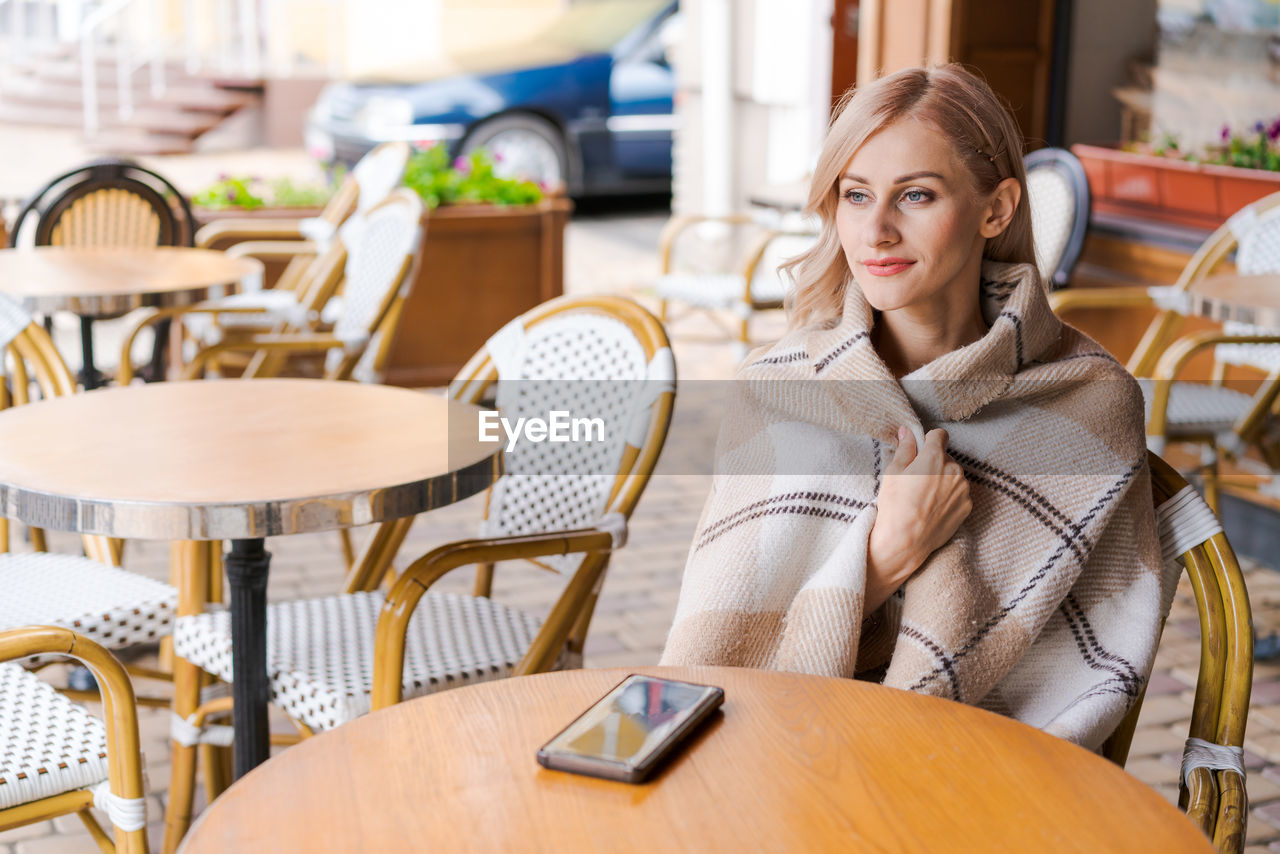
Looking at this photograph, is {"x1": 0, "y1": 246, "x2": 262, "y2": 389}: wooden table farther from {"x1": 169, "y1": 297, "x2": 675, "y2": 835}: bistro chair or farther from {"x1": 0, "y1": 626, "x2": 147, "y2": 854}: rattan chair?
{"x1": 0, "y1": 626, "x2": 147, "y2": 854}: rattan chair

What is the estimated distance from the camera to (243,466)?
1.98m

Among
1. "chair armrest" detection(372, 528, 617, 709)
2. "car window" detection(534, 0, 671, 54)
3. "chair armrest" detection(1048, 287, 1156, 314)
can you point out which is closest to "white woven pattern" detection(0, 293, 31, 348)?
"chair armrest" detection(372, 528, 617, 709)

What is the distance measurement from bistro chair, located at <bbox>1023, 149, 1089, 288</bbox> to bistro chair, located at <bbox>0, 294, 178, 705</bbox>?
10.2 feet

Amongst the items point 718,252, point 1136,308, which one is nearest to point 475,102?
point 718,252

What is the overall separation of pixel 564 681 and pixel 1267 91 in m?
4.65

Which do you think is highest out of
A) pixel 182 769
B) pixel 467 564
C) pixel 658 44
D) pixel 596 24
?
pixel 596 24

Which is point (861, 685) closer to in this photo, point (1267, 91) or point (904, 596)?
point (904, 596)

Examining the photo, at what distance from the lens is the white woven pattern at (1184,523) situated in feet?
5.48

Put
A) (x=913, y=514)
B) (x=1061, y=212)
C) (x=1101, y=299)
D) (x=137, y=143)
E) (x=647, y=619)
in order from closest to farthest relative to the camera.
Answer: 1. (x=913, y=514)
2. (x=647, y=619)
3. (x=1101, y=299)
4. (x=1061, y=212)
5. (x=137, y=143)

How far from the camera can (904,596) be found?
162 cm

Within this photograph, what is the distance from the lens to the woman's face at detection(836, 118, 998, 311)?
1.66 meters

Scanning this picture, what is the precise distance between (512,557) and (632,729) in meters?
0.92

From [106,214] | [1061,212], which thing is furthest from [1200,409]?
[106,214]

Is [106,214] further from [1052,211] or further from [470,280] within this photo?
[1052,211]
